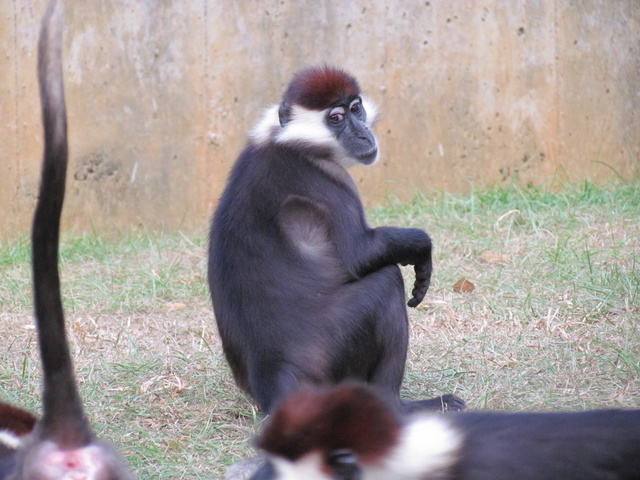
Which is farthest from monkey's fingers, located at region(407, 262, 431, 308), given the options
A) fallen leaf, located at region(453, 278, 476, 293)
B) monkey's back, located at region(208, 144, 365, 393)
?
fallen leaf, located at region(453, 278, 476, 293)

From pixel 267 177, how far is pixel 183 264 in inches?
87.9

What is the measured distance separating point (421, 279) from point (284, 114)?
759mm

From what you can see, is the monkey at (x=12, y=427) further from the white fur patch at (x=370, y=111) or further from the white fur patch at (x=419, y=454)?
the white fur patch at (x=370, y=111)

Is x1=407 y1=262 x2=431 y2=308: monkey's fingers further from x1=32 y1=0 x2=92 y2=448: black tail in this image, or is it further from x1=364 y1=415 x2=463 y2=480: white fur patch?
x1=32 y1=0 x2=92 y2=448: black tail

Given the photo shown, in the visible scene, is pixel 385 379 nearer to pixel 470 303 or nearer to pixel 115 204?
pixel 470 303

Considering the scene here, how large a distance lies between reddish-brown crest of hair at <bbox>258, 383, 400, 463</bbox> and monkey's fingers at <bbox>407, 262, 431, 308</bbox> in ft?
4.72

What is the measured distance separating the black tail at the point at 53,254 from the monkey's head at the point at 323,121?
156 centimetres

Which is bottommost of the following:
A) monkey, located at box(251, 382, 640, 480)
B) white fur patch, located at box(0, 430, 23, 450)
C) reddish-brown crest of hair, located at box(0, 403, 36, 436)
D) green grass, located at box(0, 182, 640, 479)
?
green grass, located at box(0, 182, 640, 479)

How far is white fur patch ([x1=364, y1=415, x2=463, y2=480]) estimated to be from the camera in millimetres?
1803

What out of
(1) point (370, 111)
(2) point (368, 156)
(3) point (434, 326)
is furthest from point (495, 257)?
(2) point (368, 156)

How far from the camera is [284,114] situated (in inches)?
131

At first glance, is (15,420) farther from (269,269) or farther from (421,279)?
(421,279)

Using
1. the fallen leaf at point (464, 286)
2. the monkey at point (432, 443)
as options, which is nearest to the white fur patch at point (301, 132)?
the fallen leaf at point (464, 286)

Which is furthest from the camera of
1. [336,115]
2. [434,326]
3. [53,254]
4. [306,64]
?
[306,64]
